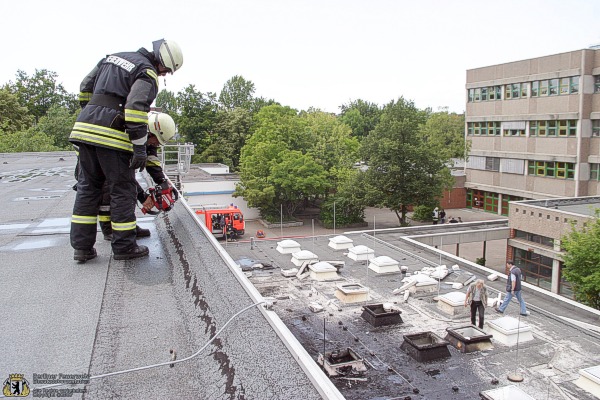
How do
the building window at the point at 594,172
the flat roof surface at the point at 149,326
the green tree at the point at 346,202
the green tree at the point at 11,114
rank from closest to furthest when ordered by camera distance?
1. the flat roof surface at the point at 149,326
2. the building window at the point at 594,172
3. the green tree at the point at 346,202
4. the green tree at the point at 11,114

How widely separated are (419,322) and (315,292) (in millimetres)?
2739

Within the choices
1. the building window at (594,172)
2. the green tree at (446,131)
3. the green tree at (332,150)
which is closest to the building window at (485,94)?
the green tree at (446,131)

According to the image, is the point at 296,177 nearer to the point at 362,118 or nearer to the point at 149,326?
the point at 149,326

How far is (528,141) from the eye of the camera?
3581 cm

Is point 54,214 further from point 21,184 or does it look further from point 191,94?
point 191,94

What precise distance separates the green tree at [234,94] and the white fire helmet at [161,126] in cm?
5860

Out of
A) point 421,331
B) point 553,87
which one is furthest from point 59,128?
point 421,331

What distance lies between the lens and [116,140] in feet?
16.5

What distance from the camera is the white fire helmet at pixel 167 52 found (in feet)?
17.1

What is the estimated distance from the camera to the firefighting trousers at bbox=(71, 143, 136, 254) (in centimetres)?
512

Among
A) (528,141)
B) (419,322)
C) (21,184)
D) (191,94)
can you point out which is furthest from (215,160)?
(419,322)

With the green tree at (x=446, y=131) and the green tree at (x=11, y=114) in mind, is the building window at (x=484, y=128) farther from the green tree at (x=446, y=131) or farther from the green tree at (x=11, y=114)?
the green tree at (x=11, y=114)

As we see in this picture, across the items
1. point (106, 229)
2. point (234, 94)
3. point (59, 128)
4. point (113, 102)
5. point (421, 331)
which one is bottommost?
point (421, 331)

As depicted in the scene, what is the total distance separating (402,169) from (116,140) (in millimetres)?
27627
